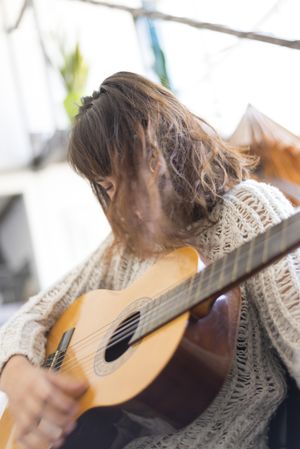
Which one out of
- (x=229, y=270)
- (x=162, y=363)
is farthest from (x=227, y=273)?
(x=162, y=363)

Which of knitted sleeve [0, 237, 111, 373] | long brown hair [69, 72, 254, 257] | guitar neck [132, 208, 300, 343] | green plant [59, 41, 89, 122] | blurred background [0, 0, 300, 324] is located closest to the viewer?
guitar neck [132, 208, 300, 343]

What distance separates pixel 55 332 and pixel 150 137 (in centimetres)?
45

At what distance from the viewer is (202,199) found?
845 millimetres

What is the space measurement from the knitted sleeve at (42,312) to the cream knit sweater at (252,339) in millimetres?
309

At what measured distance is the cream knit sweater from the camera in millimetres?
692

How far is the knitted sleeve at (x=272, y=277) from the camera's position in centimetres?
68

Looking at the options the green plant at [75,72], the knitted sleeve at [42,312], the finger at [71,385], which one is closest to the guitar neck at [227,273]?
the finger at [71,385]

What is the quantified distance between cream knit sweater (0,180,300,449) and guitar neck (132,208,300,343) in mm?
118

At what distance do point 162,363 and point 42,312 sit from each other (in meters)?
0.53

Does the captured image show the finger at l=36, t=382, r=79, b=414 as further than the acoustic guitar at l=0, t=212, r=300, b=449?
Yes

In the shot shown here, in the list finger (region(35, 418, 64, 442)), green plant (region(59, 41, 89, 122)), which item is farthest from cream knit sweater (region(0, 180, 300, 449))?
green plant (region(59, 41, 89, 122))

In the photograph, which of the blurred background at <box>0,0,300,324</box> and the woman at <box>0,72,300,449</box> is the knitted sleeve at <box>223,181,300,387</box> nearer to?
the woman at <box>0,72,300,449</box>

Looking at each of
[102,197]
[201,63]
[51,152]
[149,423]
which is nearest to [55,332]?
[102,197]

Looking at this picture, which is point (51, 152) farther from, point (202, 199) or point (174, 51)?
point (202, 199)
